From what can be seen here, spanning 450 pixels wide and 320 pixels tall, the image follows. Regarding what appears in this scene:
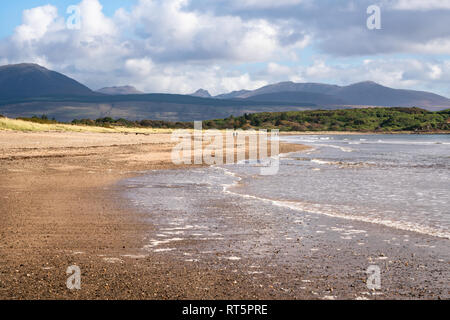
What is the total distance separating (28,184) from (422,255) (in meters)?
14.2

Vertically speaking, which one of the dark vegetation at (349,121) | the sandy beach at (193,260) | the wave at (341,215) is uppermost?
the dark vegetation at (349,121)

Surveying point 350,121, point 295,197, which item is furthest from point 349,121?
point 295,197

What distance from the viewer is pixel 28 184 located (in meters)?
16.8

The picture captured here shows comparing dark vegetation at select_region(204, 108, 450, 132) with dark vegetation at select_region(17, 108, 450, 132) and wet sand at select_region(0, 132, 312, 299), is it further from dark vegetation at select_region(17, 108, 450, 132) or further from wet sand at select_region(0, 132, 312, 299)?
wet sand at select_region(0, 132, 312, 299)

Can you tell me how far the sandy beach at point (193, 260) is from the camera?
6359 mm

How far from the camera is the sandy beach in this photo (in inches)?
250

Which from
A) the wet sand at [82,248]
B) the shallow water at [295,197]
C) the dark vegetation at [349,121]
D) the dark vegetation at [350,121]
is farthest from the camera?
the dark vegetation at [350,121]

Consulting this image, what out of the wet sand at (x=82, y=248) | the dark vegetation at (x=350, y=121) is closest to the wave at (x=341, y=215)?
the wet sand at (x=82, y=248)

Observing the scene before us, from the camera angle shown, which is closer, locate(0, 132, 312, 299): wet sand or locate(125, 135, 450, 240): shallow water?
locate(0, 132, 312, 299): wet sand

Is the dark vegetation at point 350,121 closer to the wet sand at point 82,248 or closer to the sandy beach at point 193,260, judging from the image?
the wet sand at point 82,248

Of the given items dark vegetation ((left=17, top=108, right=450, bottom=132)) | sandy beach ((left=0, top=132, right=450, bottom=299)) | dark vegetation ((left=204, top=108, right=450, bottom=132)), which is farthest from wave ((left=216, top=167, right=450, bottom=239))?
dark vegetation ((left=204, top=108, right=450, bottom=132))

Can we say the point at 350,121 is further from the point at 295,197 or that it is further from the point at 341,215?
the point at 341,215

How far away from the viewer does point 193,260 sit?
787 cm

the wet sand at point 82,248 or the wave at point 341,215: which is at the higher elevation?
the wet sand at point 82,248
